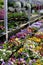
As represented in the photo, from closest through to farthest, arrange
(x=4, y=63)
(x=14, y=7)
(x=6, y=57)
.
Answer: (x=4, y=63) → (x=6, y=57) → (x=14, y=7)

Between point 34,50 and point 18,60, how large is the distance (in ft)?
2.13

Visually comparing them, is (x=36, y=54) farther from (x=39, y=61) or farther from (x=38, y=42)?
(x=38, y=42)

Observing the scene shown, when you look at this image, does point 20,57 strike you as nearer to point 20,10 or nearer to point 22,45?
point 22,45

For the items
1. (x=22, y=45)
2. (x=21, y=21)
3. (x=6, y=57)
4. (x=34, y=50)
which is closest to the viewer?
(x=6, y=57)

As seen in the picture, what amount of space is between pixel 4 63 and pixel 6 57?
1.09ft

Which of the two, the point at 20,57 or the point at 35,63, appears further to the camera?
the point at 20,57

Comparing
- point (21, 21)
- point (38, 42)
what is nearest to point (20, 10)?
point (21, 21)

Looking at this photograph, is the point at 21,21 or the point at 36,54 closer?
the point at 36,54

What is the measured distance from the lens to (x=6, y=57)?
170 inches

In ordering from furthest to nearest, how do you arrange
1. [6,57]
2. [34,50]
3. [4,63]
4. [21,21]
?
[21,21] → [34,50] → [6,57] → [4,63]

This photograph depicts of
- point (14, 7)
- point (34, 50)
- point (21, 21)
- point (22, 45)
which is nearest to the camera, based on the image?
point (34, 50)

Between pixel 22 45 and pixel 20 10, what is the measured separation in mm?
3904

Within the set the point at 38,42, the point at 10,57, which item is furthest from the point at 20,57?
the point at 38,42

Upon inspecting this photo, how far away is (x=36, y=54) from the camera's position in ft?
14.8
